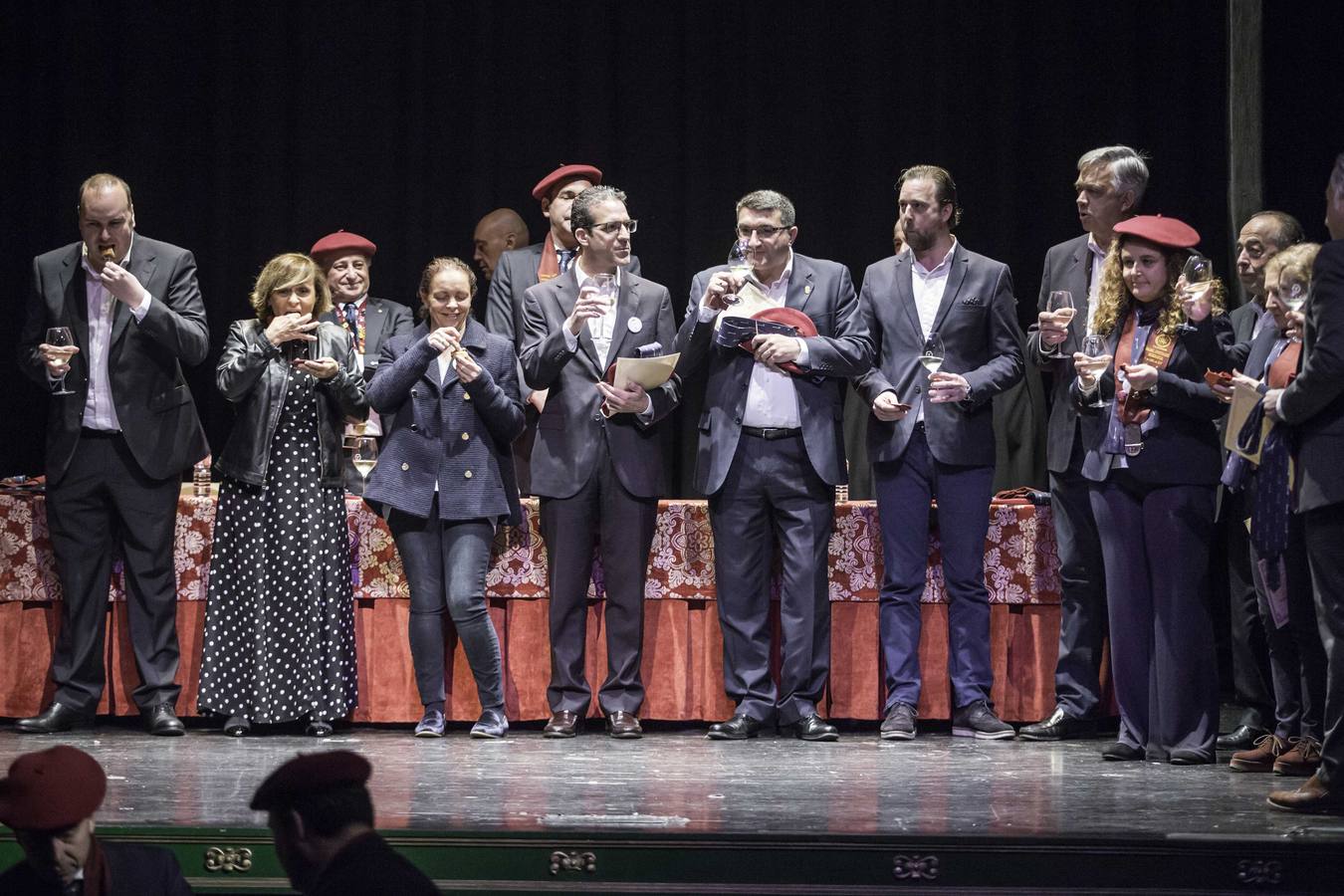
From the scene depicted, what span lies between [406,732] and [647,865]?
2168 millimetres

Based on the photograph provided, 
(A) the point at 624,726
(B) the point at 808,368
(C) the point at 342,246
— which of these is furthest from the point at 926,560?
(C) the point at 342,246

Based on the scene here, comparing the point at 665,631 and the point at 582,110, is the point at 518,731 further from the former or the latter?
the point at 582,110

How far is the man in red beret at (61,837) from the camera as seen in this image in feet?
8.08

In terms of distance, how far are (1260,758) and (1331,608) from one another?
863mm

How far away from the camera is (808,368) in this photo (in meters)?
5.17

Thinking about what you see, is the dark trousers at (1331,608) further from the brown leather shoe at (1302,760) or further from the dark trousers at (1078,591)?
the dark trousers at (1078,591)

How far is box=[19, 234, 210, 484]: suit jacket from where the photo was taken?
5371mm

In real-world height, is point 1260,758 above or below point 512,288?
below

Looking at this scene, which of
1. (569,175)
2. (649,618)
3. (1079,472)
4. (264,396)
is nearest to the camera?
(1079,472)

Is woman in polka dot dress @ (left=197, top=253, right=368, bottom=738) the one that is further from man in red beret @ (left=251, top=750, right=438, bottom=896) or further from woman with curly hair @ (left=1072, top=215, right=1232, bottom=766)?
man in red beret @ (left=251, top=750, right=438, bottom=896)

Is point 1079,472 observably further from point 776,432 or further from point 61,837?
point 61,837

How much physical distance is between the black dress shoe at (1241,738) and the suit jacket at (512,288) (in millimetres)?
2509

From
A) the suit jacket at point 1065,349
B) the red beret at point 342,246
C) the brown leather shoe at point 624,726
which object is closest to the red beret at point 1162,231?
the suit jacket at point 1065,349

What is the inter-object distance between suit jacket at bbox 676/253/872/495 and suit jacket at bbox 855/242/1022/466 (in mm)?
116
